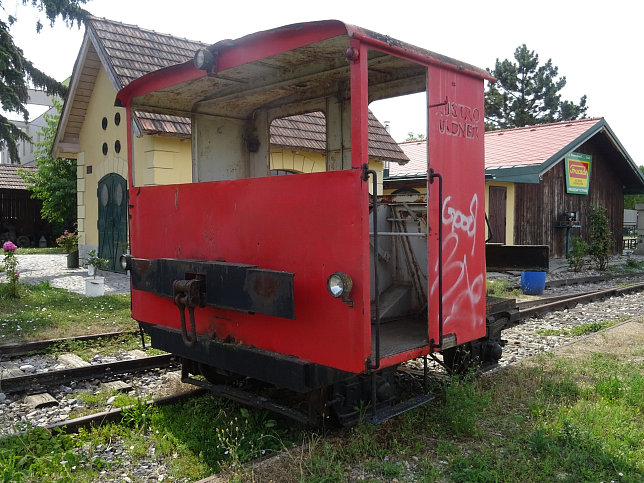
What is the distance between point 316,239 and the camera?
12.5ft

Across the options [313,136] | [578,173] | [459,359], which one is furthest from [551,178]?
[459,359]

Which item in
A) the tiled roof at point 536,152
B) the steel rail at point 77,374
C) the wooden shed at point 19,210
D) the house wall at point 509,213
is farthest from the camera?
the wooden shed at point 19,210

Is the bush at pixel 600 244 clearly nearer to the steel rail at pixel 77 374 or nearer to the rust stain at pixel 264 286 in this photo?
the steel rail at pixel 77 374

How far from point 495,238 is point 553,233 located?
392cm

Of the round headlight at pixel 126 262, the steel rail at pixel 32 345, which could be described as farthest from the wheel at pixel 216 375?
the steel rail at pixel 32 345

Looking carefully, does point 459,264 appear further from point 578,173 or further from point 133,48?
point 578,173

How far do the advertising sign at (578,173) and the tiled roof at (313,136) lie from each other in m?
9.16

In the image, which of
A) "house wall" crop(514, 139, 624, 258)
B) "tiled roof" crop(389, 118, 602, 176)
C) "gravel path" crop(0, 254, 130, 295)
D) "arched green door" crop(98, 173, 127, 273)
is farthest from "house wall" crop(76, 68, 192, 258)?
"house wall" crop(514, 139, 624, 258)

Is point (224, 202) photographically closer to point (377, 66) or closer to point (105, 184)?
point (377, 66)

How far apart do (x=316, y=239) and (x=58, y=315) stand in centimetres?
666

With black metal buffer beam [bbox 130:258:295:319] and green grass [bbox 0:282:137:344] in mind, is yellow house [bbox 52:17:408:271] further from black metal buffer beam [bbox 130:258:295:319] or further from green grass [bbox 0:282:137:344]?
black metal buffer beam [bbox 130:258:295:319]

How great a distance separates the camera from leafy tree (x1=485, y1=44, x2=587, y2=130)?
46.2 m

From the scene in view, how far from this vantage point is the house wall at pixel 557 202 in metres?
20.3

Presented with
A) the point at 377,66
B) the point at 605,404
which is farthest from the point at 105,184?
the point at 605,404
